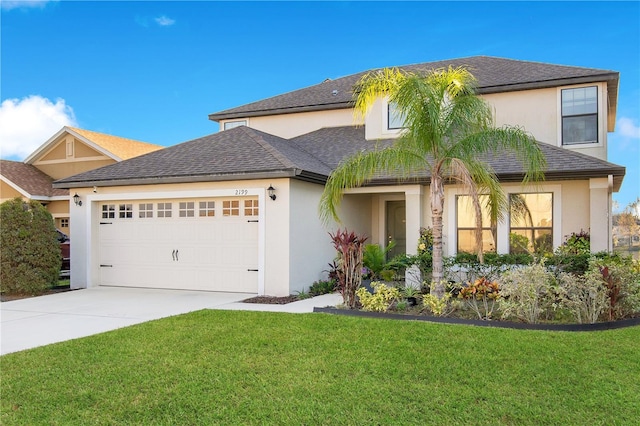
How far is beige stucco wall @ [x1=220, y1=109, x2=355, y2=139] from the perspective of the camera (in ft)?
56.9

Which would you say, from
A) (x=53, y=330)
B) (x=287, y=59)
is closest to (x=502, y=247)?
(x=53, y=330)

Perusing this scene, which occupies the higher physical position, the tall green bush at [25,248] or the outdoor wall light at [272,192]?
the outdoor wall light at [272,192]

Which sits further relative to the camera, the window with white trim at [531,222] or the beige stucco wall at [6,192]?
the beige stucco wall at [6,192]

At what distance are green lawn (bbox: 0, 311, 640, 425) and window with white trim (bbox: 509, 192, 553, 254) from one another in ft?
17.7

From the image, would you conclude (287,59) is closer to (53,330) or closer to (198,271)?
(198,271)

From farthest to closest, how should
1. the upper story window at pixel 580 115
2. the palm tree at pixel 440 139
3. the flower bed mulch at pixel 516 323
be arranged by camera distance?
the upper story window at pixel 580 115, the palm tree at pixel 440 139, the flower bed mulch at pixel 516 323

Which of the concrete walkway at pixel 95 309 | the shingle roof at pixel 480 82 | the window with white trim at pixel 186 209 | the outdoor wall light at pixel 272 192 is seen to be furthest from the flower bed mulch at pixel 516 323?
the shingle roof at pixel 480 82

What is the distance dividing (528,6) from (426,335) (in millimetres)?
12191

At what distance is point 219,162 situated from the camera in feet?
41.0

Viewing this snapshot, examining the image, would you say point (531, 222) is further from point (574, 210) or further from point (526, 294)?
point (526, 294)

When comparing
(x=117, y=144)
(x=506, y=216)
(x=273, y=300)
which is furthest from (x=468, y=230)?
(x=117, y=144)

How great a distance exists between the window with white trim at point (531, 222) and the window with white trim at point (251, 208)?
643 cm

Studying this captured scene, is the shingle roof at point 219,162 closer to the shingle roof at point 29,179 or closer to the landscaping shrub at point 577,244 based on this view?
the landscaping shrub at point 577,244

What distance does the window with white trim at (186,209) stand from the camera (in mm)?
12583
